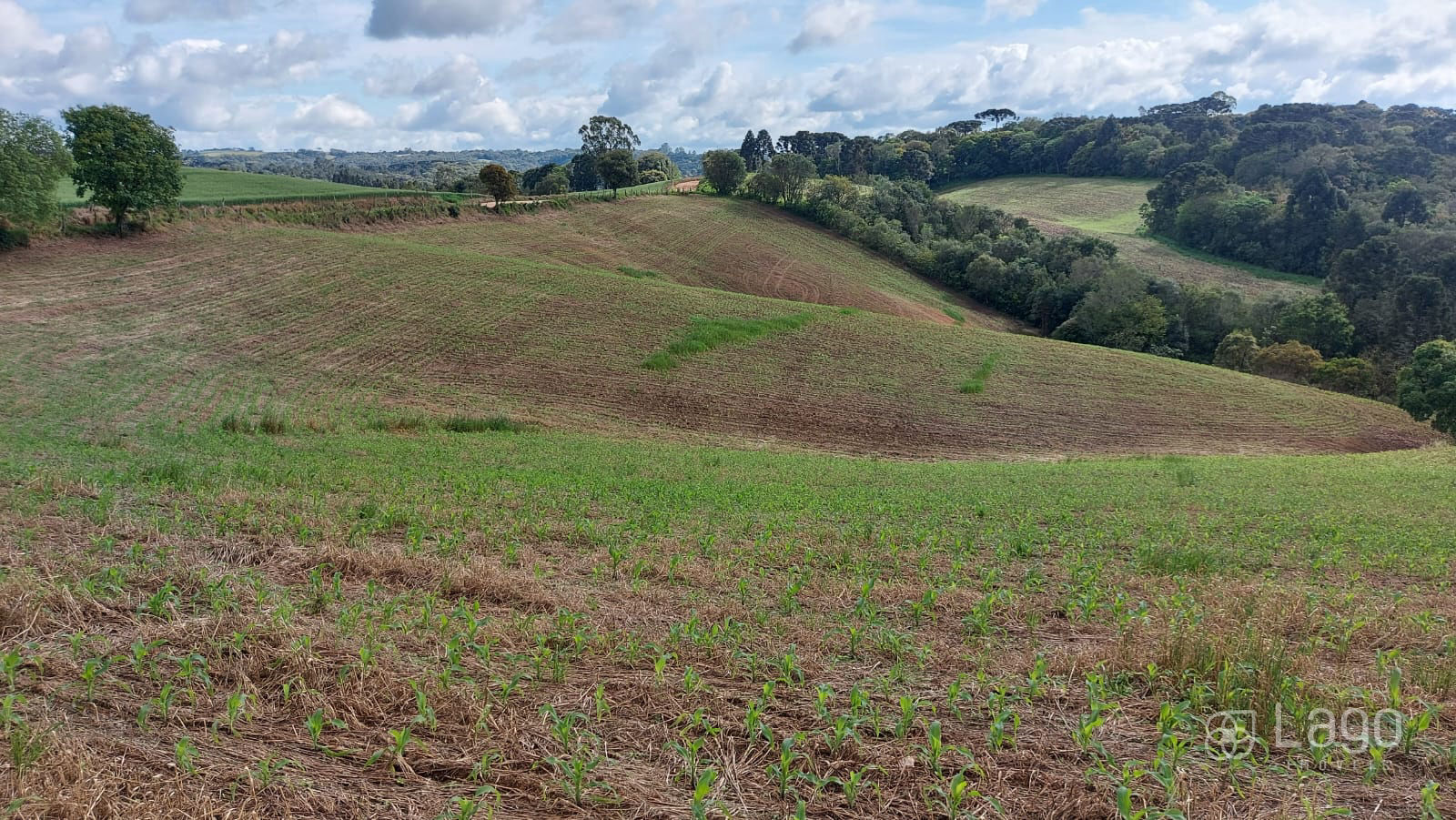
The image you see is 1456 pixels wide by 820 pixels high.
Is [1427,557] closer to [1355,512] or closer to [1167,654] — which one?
[1355,512]

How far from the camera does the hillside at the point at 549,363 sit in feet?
95.6

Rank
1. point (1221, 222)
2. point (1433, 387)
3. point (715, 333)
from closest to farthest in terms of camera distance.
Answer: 1. point (1433, 387)
2. point (715, 333)
3. point (1221, 222)

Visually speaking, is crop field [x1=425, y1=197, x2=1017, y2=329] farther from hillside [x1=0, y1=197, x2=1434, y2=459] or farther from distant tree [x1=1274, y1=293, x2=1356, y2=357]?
distant tree [x1=1274, y1=293, x2=1356, y2=357]

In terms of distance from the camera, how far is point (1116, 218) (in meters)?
106

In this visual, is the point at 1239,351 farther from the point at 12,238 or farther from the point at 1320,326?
the point at 12,238

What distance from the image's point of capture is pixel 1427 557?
34.8 ft

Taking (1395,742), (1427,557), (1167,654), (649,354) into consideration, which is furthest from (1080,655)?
(649,354)

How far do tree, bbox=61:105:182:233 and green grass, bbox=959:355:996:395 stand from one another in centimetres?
4690

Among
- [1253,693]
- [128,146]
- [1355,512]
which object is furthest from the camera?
[128,146]

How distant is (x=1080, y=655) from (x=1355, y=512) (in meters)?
13.5

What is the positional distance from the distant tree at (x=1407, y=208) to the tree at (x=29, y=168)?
116166 millimetres

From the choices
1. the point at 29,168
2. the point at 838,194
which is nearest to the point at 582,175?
the point at 838,194

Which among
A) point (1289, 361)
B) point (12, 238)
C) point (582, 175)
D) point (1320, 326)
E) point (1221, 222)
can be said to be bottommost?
point (1289, 361)

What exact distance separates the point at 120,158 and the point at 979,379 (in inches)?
1911
